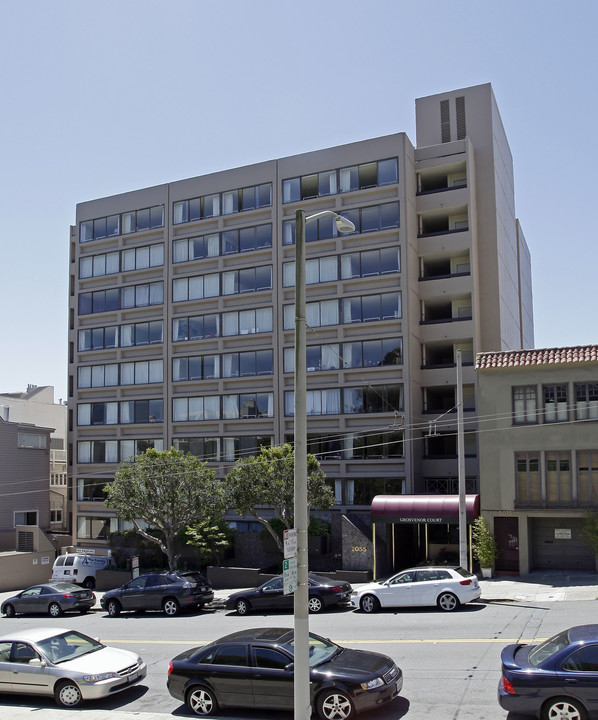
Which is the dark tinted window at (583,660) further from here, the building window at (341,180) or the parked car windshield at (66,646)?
the building window at (341,180)

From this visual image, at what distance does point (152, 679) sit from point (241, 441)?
2875cm

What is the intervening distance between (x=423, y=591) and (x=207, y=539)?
15.9 metres

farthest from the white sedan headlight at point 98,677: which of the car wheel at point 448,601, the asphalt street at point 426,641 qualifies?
the car wheel at point 448,601

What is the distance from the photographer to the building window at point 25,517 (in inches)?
2082

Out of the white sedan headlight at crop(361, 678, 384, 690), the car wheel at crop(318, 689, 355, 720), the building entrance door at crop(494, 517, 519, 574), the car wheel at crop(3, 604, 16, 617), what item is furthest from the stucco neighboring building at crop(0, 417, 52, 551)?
the white sedan headlight at crop(361, 678, 384, 690)

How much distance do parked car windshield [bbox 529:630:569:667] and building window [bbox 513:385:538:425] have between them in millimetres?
18684

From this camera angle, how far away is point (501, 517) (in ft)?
99.3

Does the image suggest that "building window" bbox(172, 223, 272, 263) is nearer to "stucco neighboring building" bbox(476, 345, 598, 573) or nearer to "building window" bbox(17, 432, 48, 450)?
"building window" bbox(17, 432, 48, 450)

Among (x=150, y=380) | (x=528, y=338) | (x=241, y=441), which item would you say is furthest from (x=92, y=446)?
(x=528, y=338)

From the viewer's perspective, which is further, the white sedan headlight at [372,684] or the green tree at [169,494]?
the green tree at [169,494]

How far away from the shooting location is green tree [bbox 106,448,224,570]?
35.2m

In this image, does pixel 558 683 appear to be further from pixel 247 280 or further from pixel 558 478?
pixel 247 280

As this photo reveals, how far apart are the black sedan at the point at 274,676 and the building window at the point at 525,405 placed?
61.1ft

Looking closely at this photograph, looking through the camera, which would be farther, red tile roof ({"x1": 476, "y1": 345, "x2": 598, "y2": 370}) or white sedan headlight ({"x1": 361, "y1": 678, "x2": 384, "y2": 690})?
red tile roof ({"x1": 476, "y1": 345, "x2": 598, "y2": 370})
